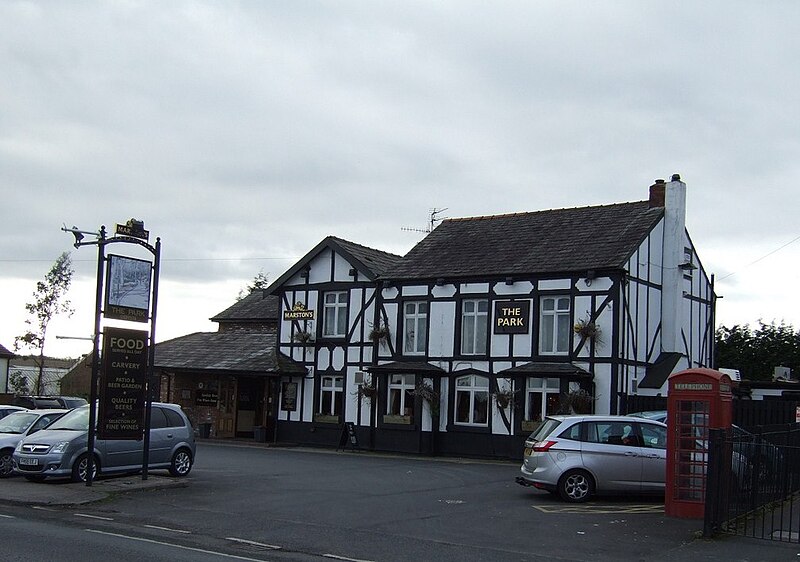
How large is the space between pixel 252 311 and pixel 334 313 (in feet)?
33.5

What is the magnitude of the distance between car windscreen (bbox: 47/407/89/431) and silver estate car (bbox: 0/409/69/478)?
35.0 inches

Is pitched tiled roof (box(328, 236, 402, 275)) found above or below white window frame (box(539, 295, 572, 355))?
above

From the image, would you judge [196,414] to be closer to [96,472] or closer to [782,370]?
[96,472]

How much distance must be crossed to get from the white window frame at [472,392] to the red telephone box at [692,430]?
51.1 ft

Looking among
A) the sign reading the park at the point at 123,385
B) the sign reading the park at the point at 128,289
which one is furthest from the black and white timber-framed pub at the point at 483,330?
the sign reading the park at the point at 128,289

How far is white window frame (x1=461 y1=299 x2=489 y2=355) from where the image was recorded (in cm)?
3098

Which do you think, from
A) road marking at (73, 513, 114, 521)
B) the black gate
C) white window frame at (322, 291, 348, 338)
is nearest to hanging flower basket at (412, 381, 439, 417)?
white window frame at (322, 291, 348, 338)

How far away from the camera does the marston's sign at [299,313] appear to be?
35.2 metres

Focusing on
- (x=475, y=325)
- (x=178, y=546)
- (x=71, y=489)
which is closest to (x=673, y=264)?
(x=475, y=325)

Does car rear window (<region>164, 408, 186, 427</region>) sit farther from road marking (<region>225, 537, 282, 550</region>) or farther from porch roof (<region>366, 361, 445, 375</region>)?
porch roof (<region>366, 361, 445, 375</region>)

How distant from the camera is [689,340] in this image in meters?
32.6

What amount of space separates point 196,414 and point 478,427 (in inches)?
524

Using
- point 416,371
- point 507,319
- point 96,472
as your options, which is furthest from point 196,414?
point 96,472

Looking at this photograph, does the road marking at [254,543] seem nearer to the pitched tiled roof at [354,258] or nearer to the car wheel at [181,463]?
the car wheel at [181,463]
